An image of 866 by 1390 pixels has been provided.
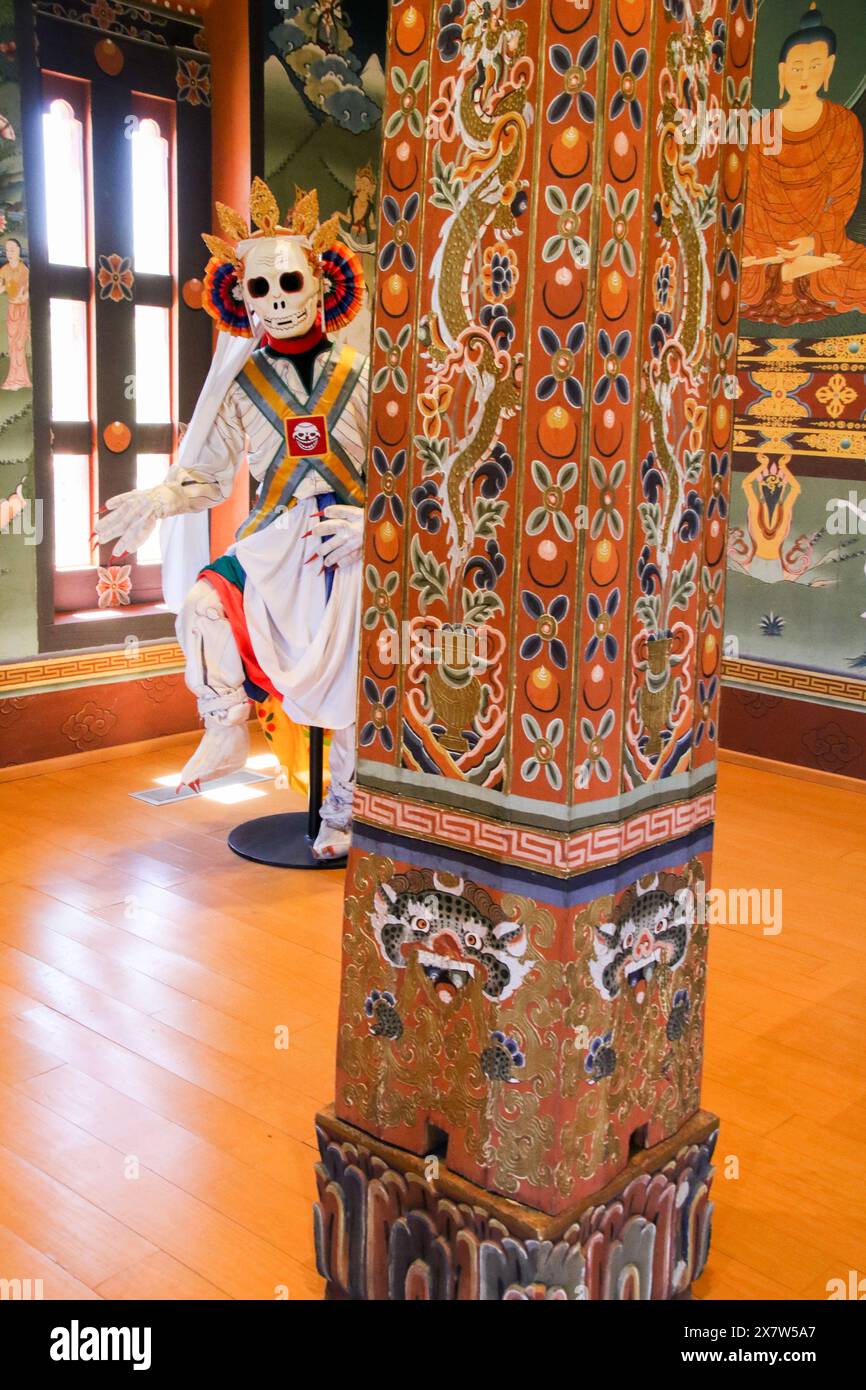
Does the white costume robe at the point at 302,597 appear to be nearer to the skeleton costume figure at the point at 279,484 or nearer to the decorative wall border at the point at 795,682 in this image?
the skeleton costume figure at the point at 279,484

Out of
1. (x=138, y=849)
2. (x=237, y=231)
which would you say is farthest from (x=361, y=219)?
(x=138, y=849)

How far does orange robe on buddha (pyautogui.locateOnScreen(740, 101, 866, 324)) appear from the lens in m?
5.52

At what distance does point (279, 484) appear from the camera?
14.5ft

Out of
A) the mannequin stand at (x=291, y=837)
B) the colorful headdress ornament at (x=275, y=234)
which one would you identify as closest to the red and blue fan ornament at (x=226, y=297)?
the colorful headdress ornament at (x=275, y=234)

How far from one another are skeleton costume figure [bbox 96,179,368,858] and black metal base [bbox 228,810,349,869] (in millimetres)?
362

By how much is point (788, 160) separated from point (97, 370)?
115 inches

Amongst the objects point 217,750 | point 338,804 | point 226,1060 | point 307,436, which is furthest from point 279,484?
point 226,1060

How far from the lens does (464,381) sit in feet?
6.82

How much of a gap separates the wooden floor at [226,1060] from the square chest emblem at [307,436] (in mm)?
1343

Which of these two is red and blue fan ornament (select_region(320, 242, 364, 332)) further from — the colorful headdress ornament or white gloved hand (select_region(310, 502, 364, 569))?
white gloved hand (select_region(310, 502, 364, 569))

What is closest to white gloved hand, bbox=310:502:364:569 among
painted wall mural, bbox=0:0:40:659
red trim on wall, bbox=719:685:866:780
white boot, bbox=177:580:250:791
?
white boot, bbox=177:580:250:791

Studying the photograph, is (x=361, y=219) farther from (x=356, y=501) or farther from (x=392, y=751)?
(x=392, y=751)

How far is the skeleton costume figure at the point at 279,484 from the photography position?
4.29 meters

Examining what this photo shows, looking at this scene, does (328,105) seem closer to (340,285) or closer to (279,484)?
(340,285)
